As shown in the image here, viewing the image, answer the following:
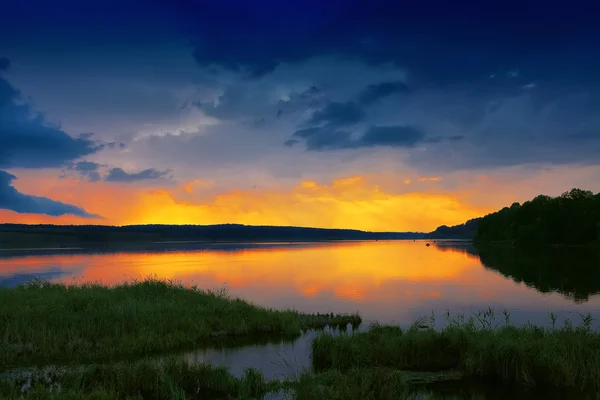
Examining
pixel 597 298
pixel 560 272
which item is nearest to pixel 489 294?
pixel 597 298

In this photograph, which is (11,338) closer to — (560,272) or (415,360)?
(415,360)

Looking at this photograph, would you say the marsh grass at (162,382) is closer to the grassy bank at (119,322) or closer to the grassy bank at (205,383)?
the grassy bank at (205,383)

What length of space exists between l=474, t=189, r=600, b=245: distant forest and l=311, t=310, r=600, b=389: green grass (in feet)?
423

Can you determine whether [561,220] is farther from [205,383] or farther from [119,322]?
[205,383]

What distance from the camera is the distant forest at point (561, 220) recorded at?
135 meters

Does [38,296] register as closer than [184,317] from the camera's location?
No

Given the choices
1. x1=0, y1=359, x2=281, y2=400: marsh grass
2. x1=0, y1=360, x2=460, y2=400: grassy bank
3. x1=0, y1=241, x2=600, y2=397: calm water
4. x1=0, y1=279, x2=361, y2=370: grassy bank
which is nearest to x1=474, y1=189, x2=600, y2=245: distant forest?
x1=0, y1=241, x2=600, y2=397: calm water

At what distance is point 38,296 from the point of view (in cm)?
2803

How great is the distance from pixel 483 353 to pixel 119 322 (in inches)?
675

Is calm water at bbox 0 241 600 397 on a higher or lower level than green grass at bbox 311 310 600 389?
lower

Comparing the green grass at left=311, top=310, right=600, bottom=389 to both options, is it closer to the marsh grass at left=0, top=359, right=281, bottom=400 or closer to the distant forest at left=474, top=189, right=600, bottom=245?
the marsh grass at left=0, top=359, right=281, bottom=400

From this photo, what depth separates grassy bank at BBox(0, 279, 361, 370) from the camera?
2086cm

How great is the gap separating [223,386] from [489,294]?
3687 cm

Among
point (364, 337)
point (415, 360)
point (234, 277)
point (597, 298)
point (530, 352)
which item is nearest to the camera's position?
point (530, 352)
